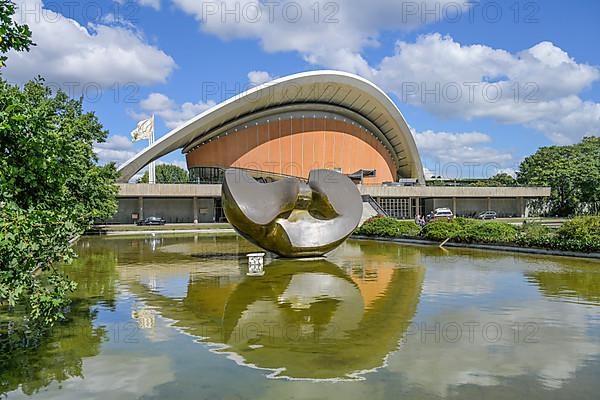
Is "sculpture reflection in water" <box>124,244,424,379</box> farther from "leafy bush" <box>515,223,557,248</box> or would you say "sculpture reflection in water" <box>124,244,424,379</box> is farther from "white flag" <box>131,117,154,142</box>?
"white flag" <box>131,117,154,142</box>

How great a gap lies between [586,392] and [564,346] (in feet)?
A: 5.71

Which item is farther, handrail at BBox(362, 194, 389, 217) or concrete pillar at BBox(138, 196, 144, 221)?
concrete pillar at BBox(138, 196, 144, 221)

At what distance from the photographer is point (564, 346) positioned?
23.7 ft

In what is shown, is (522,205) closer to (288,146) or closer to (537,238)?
(288,146)

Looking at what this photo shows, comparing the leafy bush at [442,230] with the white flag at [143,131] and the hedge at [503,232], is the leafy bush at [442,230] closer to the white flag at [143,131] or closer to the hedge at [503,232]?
the hedge at [503,232]

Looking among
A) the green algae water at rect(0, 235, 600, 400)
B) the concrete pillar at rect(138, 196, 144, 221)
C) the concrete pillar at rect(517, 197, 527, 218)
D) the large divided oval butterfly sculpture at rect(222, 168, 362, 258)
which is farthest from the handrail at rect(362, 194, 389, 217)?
the green algae water at rect(0, 235, 600, 400)

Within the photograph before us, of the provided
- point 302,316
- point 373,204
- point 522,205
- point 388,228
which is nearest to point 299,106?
point 373,204

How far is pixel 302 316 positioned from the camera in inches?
364

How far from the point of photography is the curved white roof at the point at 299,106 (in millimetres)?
47312

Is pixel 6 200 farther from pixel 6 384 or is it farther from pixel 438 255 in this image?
pixel 438 255

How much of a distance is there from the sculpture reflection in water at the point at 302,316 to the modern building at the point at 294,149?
31.2m

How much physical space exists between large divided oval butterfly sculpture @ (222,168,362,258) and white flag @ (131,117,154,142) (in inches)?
1386

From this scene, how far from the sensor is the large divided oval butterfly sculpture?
15875 mm

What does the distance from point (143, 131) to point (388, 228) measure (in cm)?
2977
